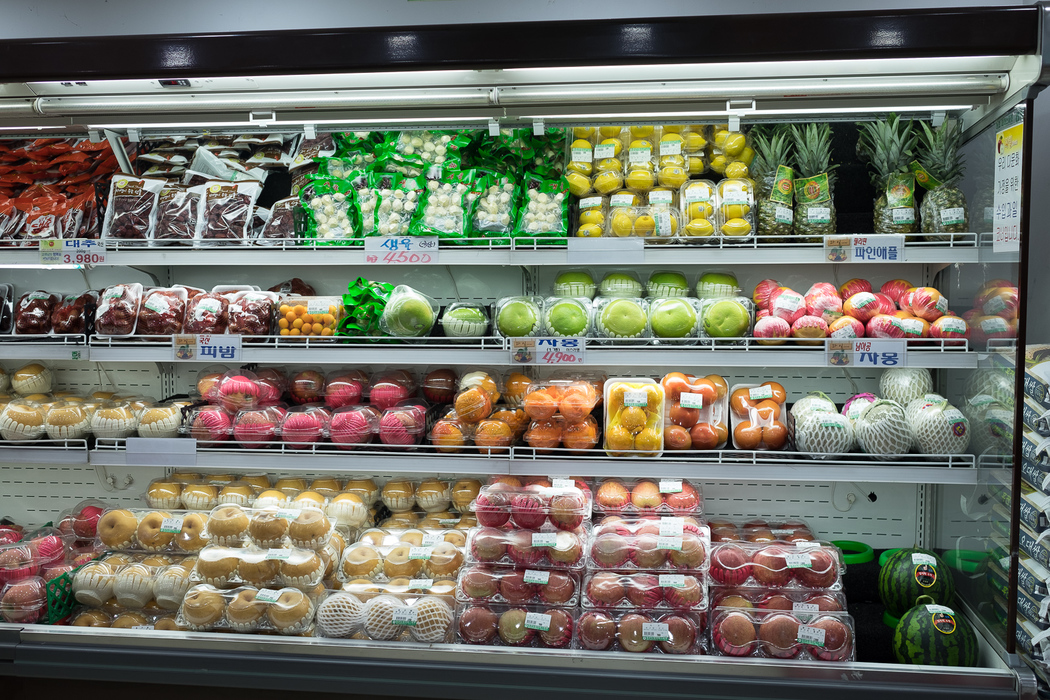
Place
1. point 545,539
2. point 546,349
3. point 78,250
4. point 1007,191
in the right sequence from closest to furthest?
point 1007,191, point 545,539, point 546,349, point 78,250

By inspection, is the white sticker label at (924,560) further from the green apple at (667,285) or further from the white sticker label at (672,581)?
the green apple at (667,285)

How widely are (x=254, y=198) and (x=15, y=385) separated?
4.07 feet

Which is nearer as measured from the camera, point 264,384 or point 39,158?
point 264,384

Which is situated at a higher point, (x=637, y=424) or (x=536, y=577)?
(x=637, y=424)

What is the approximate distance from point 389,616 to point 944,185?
2.15 metres

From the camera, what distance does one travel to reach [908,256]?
6.77 ft

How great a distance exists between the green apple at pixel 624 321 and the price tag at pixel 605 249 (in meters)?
0.15

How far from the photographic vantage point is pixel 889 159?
2287 millimetres

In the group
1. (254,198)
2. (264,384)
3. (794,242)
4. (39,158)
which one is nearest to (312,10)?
(254,198)

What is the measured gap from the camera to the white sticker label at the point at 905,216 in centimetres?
216

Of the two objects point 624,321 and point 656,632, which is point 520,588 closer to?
point 656,632

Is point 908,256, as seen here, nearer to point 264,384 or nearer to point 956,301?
point 956,301

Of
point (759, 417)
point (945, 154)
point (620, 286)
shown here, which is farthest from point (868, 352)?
point (620, 286)

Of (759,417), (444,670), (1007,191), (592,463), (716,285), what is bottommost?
(444,670)
